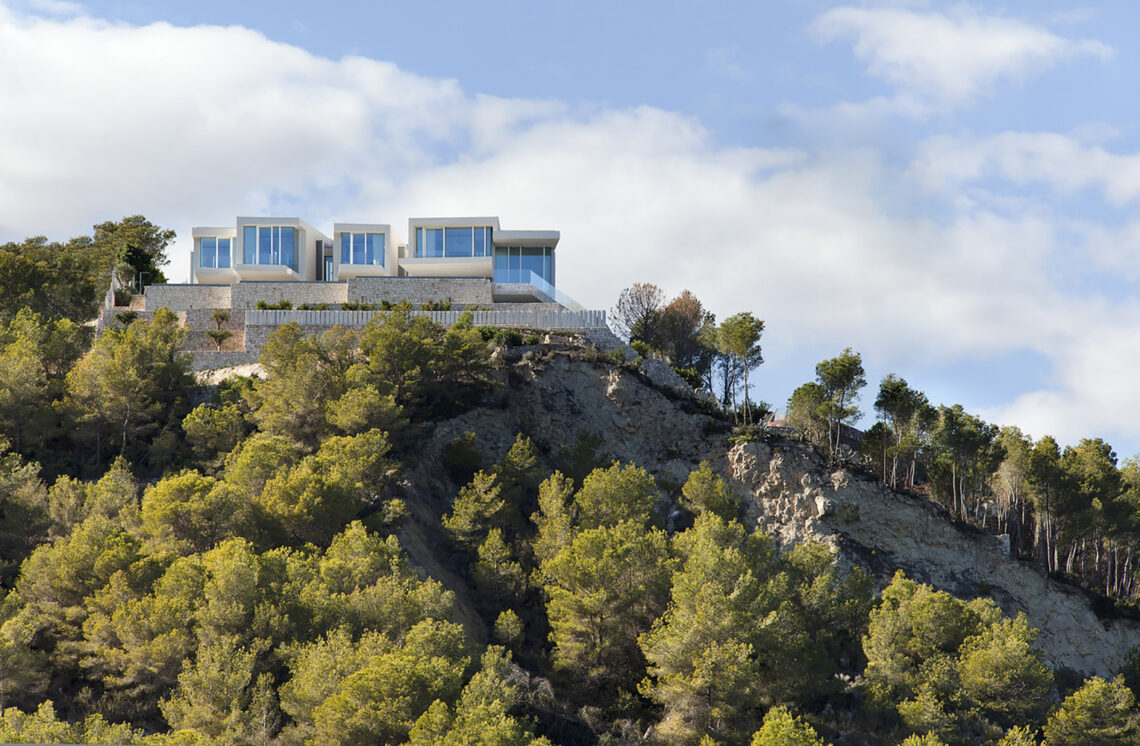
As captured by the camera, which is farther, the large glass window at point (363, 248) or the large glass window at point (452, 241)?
the large glass window at point (363, 248)

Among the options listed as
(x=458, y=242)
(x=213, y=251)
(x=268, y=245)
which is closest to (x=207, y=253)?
(x=213, y=251)

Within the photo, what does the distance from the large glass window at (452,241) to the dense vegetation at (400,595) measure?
1897 cm

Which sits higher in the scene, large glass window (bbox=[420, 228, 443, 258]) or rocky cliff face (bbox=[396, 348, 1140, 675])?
large glass window (bbox=[420, 228, 443, 258])

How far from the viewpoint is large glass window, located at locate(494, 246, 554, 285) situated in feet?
248

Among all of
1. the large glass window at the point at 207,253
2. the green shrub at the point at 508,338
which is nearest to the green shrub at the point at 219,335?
the large glass window at the point at 207,253

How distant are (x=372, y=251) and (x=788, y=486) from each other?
112 ft

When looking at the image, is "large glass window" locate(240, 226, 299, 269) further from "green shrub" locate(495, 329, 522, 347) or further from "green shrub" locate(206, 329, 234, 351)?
"green shrub" locate(495, 329, 522, 347)

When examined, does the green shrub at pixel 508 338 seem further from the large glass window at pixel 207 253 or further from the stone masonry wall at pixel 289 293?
the large glass window at pixel 207 253

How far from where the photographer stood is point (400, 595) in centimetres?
4222

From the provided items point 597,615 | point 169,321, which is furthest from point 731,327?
point 169,321

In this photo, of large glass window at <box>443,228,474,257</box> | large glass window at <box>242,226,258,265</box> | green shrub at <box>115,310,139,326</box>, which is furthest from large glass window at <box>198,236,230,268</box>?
large glass window at <box>443,228,474,257</box>

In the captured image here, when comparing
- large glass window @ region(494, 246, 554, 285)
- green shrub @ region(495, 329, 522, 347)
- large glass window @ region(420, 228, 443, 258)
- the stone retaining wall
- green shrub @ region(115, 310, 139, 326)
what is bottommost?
green shrub @ region(495, 329, 522, 347)

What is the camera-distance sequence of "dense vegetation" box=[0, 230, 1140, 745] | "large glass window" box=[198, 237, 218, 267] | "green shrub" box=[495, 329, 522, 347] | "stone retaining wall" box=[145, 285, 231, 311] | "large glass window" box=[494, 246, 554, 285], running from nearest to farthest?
"dense vegetation" box=[0, 230, 1140, 745] → "green shrub" box=[495, 329, 522, 347] → "stone retaining wall" box=[145, 285, 231, 311] → "large glass window" box=[494, 246, 554, 285] → "large glass window" box=[198, 237, 218, 267]

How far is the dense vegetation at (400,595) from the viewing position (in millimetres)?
38656
